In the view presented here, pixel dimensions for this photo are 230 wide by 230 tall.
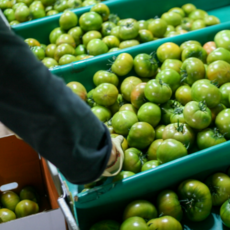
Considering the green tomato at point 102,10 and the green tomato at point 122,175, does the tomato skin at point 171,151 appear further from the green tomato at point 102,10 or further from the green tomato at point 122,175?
the green tomato at point 102,10

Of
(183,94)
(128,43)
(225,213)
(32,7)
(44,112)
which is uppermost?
(44,112)

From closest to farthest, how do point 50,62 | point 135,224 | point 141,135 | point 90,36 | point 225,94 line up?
1. point 135,224
2. point 141,135
3. point 225,94
4. point 50,62
5. point 90,36

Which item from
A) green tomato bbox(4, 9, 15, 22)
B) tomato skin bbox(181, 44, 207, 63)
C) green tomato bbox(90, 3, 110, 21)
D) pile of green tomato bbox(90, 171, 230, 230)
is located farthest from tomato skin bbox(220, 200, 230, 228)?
green tomato bbox(4, 9, 15, 22)

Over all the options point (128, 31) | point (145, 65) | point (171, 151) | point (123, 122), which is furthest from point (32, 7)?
point (171, 151)

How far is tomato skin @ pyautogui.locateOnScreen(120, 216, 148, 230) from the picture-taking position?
1.07 metres

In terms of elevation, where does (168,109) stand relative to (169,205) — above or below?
above

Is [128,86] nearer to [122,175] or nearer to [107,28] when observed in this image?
[122,175]

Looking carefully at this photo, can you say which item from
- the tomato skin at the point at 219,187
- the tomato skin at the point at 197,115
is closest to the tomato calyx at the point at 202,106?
the tomato skin at the point at 197,115

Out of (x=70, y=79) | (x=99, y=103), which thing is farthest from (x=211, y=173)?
(x=70, y=79)

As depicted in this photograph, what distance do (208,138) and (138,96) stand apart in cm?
47

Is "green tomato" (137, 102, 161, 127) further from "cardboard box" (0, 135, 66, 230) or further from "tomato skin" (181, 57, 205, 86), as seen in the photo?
"cardboard box" (0, 135, 66, 230)

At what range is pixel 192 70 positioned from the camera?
1614 millimetres

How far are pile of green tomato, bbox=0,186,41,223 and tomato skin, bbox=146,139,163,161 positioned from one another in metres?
0.77

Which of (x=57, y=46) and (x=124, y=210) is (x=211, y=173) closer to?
(x=124, y=210)
